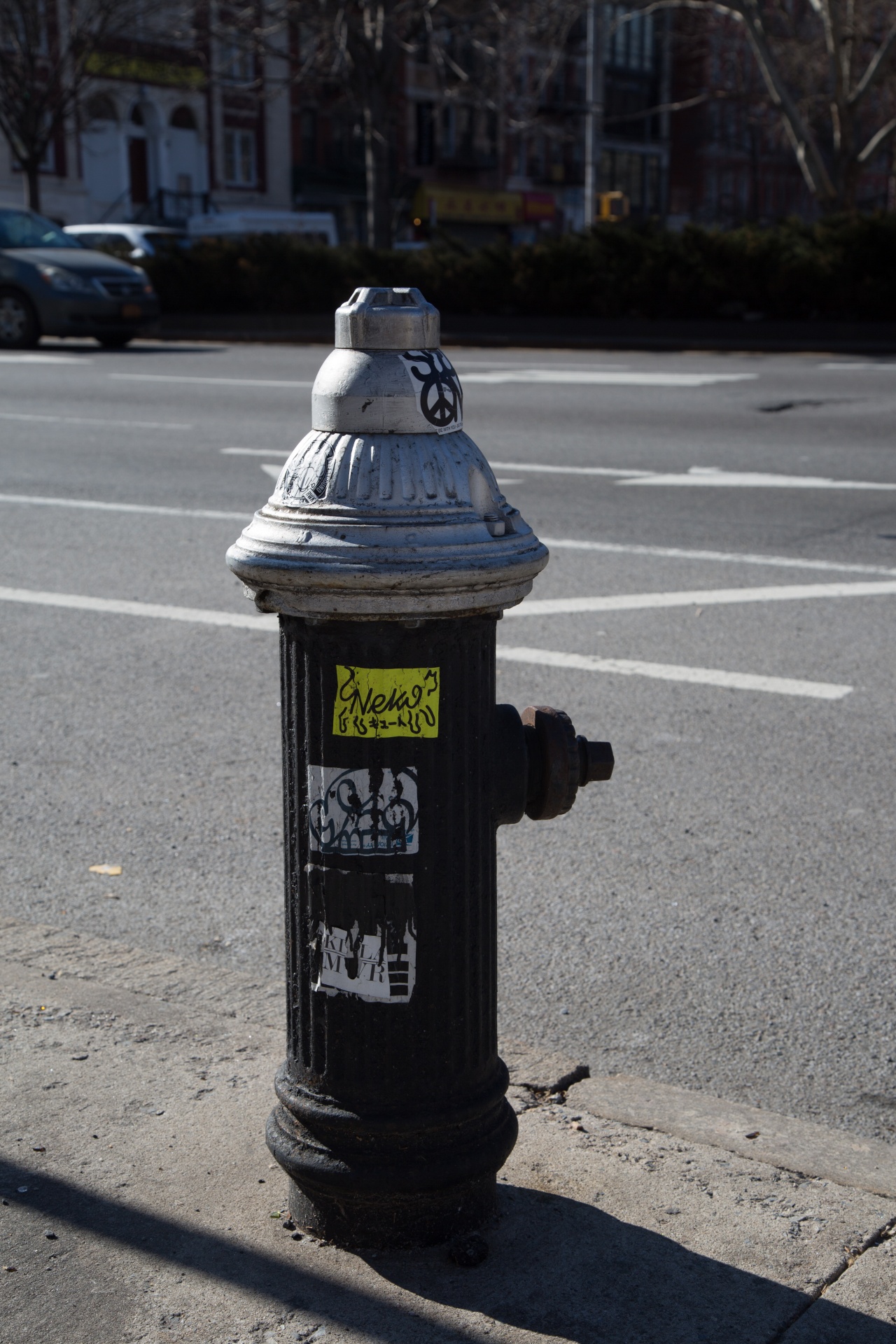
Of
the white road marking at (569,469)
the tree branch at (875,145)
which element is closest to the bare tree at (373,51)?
the tree branch at (875,145)

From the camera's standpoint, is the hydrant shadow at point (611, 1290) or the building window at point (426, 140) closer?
the hydrant shadow at point (611, 1290)

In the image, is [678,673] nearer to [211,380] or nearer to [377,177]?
[211,380]

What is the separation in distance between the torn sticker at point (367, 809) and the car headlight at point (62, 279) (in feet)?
61.2

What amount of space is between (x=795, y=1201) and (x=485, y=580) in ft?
3.88

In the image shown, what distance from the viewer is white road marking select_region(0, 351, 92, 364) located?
18.3 m

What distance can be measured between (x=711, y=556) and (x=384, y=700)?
5.64 metres

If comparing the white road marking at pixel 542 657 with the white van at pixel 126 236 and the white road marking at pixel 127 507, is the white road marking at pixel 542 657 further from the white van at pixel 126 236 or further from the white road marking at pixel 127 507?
the white van at pixel 126 236

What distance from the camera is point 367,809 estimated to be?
7.25 ft

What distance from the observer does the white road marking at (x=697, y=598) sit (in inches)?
260

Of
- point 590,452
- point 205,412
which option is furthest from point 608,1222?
point 205,412

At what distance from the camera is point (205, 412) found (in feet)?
44.8

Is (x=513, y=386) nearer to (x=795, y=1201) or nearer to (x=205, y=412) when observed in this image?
(x=205, y=412)

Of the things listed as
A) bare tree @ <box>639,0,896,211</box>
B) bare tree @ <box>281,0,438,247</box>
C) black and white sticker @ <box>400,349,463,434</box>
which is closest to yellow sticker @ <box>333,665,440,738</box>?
black and white sticker @ <box>400,349,463,434</box>

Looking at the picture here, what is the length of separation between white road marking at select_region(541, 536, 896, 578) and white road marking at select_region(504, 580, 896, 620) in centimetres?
34
